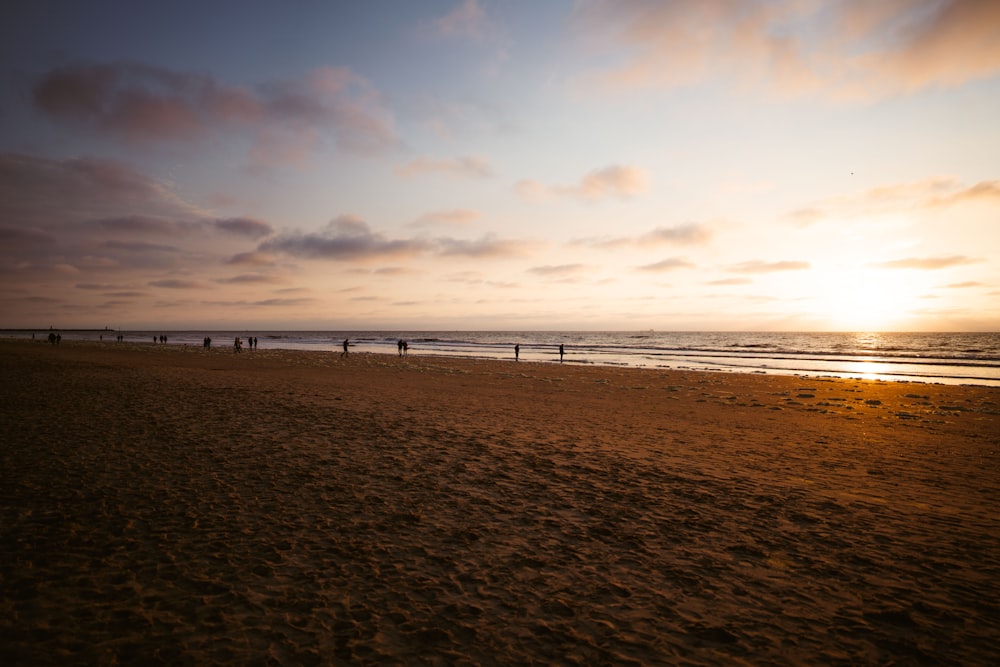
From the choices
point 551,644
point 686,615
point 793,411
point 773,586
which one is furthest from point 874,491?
point 793,411

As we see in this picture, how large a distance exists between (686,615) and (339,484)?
586 cm

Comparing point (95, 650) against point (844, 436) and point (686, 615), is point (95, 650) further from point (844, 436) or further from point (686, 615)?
point (844, 436)

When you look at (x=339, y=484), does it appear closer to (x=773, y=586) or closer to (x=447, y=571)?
(x=447, y=571)

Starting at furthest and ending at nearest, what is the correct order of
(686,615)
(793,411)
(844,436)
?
(793,411) < (844,436) < (686,615)

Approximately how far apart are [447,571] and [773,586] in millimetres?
3752

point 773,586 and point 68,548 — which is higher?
point 68,548

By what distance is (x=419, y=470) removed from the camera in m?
9.07

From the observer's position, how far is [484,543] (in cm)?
615

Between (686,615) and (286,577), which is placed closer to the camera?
(686,615)

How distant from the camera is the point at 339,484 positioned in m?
8.14

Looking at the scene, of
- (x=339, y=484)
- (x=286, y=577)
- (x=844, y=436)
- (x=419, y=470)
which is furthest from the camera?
(x=844, y=436)

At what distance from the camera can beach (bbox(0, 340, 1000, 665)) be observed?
4.21 meters

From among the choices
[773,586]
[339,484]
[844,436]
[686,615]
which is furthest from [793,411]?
[339,484]

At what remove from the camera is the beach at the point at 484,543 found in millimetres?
4215
